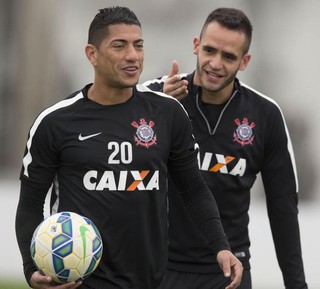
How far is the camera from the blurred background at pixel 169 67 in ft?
43.2

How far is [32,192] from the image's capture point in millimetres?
5949

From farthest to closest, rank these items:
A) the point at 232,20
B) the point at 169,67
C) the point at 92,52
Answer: the point at 169,67 → the point at 232,20 → the point at 92,52

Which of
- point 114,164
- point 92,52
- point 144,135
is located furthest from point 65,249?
point 92,52

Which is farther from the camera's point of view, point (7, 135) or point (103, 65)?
point (7, 135)

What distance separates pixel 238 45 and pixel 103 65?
125 cm

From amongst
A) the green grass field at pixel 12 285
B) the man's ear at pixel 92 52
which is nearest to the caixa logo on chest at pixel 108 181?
the man's ear at pixel 92 52

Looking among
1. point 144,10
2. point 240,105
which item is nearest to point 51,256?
point 240,105

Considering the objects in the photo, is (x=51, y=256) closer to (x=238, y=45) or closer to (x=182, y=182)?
(x=182, y=182)

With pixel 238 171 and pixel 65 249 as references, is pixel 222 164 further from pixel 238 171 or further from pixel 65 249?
pixel 65 249

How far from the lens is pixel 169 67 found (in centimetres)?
1420

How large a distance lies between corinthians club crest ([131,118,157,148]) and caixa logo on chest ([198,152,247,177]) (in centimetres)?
95

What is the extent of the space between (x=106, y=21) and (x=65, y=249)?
3.98 ft

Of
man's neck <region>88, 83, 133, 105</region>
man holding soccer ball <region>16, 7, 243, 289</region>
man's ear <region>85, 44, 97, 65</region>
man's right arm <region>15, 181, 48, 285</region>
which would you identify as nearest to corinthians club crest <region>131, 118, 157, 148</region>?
man holding soccer ball <region>16, 7, 243, 289</region>

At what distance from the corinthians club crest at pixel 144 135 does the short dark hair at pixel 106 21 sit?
0.47m
